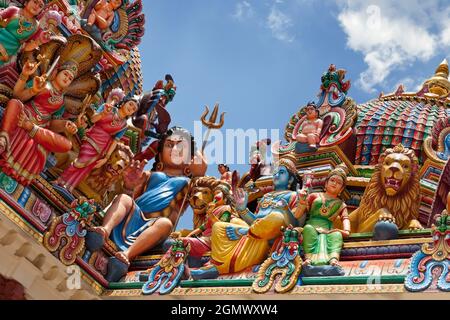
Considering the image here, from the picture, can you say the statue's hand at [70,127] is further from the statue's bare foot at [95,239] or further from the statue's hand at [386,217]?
the statue's hand at [386,217]

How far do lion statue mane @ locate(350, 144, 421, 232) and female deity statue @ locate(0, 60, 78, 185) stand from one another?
4.02m

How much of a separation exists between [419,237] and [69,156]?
5015 mm

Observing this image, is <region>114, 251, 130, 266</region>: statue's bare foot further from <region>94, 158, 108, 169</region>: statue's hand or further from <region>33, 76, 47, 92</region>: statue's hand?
<region>33, 76, 47, 92</region>: statue's hand

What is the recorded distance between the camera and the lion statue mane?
1023 cm

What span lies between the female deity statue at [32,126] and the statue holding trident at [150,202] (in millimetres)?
1226

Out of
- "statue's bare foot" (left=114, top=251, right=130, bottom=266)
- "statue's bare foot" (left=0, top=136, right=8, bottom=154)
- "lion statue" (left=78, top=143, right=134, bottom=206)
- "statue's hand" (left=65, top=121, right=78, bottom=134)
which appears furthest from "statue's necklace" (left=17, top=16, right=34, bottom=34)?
"statue's bare foot" (left=114, top=251, right=130, bottom=266)

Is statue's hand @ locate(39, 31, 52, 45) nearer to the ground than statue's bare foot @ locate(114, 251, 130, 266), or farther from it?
farther from it

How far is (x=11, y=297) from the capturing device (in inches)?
381

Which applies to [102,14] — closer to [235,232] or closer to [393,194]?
[235,232]

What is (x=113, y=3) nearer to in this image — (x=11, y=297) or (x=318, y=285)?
(x=11, y=297)

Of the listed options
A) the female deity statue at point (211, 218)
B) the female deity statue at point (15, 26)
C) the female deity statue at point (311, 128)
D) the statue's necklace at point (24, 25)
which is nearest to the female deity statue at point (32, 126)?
the female deity statue at point (15, 26)

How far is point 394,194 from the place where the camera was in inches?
407

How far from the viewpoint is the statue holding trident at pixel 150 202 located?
35.5 feet
